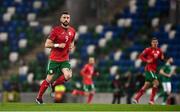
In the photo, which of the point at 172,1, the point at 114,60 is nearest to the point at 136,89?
the point at 114,60

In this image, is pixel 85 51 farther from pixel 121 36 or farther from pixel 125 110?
pixel 125 110

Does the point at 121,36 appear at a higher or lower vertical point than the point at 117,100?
higher

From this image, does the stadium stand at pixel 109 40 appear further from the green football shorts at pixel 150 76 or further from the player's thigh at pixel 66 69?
the player's thigh at pixel 66 69

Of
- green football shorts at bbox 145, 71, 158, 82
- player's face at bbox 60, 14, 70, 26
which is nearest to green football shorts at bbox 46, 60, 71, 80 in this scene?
player's face at bbox 60, 14, 70, 26

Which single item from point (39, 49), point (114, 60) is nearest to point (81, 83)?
point (114, 60)

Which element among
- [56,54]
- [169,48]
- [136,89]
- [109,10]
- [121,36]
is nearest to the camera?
A: [56,54]

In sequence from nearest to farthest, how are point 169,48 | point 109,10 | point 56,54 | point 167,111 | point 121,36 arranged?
point 167,111
point 56,54
point 169,48
point 121,36
point 109,10

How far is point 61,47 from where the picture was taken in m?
15.9

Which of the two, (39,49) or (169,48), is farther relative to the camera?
(39,49)

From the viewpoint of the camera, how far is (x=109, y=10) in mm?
32094

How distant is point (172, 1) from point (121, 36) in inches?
103

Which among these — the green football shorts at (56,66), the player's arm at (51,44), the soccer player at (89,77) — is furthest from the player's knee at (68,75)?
the soccer player at (89,77)

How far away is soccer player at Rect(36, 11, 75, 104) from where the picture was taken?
15.9 metres

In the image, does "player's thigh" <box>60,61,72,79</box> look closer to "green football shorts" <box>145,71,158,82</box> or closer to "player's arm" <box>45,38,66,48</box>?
"player's arm" <box>45,38,66,48</box>
